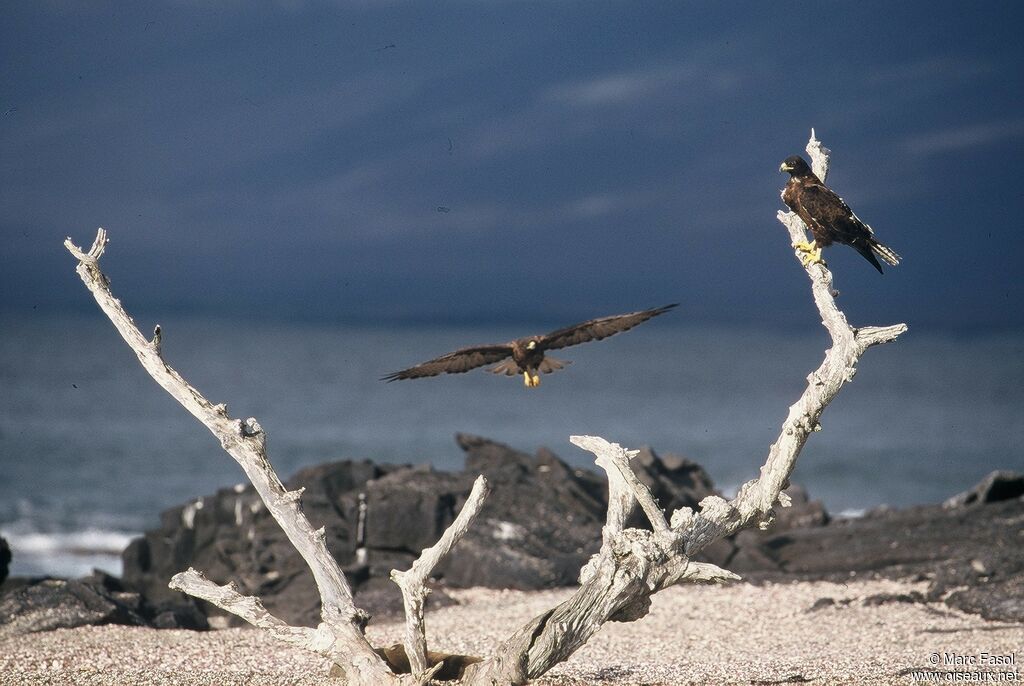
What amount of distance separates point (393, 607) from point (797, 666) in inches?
207

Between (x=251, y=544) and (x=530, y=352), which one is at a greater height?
(x=530, y=352)

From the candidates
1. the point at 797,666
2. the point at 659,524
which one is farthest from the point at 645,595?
the point at 797,666

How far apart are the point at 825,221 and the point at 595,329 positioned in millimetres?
2148

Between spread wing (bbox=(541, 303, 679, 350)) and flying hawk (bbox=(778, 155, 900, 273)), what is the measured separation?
1404mm

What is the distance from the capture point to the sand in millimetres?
8156

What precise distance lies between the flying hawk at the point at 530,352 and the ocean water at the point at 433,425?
45.0 ft

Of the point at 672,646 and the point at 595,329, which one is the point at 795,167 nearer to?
the point at 595,329

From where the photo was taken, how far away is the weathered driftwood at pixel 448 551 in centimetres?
685

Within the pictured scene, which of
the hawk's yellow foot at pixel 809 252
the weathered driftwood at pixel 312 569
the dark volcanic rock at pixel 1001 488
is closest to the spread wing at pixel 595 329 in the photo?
the hawk's yellow foot at pixel 809 252

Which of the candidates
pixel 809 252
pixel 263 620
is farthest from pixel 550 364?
pixel 263 620

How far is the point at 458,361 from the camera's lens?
941 centimetres

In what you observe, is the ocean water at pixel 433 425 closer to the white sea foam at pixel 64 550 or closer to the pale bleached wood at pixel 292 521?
the white sea foam at pixel 64 550

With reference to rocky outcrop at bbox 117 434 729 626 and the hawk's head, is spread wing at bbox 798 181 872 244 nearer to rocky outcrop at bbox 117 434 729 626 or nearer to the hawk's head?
the hawk's head

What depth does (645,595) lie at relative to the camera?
713 cm
